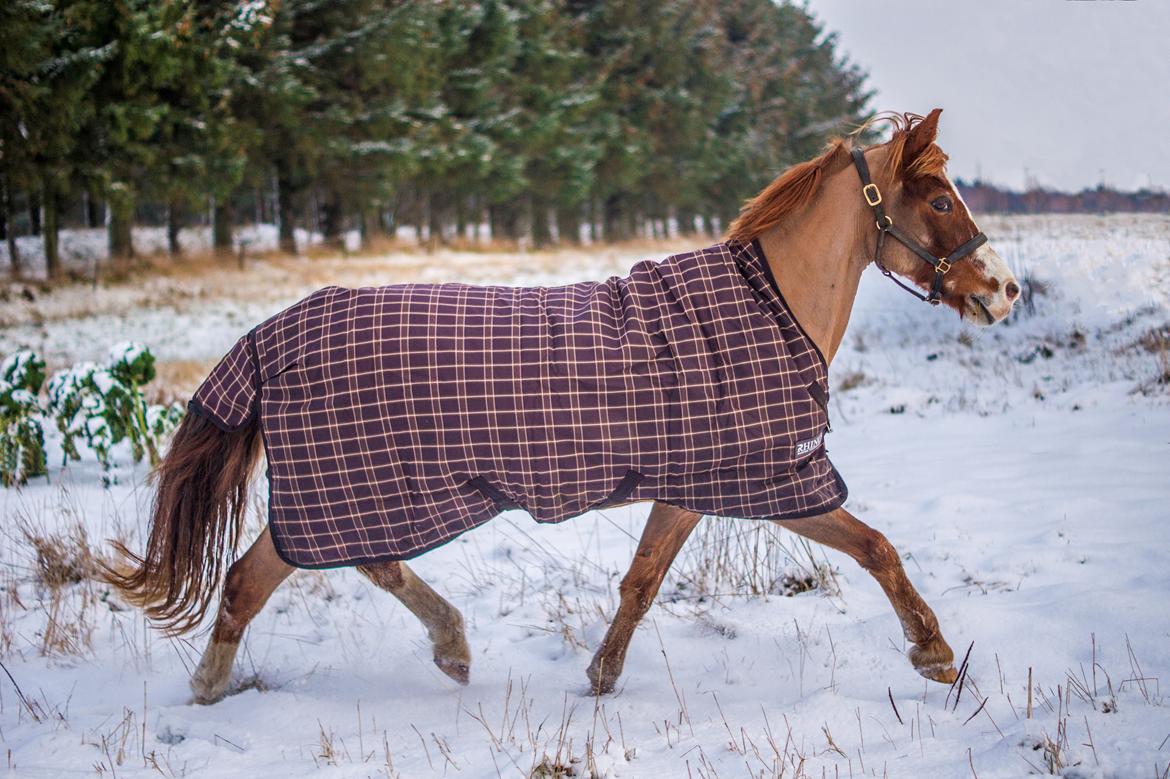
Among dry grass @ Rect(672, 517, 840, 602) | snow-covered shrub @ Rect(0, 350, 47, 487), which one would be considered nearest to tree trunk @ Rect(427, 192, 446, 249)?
snow-covered shrub @ Rect(0, 350, 47, 487)

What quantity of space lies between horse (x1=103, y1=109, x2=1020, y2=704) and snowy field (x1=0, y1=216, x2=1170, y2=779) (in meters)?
Result: 0.25

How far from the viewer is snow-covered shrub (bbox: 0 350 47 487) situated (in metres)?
5.57

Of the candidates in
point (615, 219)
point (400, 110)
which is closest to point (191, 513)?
point (400, 110)

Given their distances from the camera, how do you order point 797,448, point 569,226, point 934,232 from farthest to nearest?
point 569,226, point 934,232, point 797,448

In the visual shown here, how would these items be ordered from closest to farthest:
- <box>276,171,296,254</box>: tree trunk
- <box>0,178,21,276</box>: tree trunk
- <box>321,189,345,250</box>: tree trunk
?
<box>0,178,21,276</box>: tree trunk, <box>276,171,296,254</box>: tree trunk, <box>321,189,345,250</box>: tree trunk

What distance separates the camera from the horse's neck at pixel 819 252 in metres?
3.17

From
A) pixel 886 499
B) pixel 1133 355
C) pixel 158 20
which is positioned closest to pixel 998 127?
pixel 1133 355

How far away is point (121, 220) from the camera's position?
→ 16.0m

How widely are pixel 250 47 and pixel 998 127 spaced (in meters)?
13.9

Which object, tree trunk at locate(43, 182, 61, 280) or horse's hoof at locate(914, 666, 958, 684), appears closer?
horse's hoof at locate(914, 666, 958, 684)

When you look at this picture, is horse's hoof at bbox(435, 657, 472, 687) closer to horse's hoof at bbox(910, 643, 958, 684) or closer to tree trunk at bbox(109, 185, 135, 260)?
horse's hoof at bbox(910, 643, 958, 684)

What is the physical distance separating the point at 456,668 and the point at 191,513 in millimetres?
1164

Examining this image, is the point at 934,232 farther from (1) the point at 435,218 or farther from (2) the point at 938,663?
(1) the point at 435,218

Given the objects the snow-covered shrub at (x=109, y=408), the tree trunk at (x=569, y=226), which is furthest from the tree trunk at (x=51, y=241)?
the tree trunk at (x=569, y=226)
